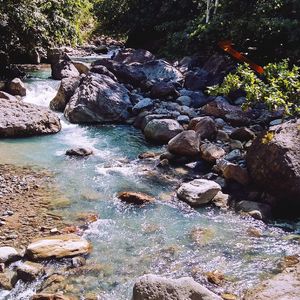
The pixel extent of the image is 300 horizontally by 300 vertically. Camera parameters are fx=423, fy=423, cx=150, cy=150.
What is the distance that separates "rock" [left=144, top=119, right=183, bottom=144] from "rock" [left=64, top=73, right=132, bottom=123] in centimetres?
171

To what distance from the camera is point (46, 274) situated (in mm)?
4801

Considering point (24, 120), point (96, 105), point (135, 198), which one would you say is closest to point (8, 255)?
point (135, 198)

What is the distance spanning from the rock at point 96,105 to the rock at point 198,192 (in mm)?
4620

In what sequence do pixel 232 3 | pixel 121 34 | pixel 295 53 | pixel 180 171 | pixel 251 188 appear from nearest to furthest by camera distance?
1. pixel 251 188
2. pixel 180 171
3. pixel 295 53
4. pixel 232 3
5. pixel 121 34

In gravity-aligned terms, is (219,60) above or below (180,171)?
above

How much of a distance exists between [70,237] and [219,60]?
31.3 ft

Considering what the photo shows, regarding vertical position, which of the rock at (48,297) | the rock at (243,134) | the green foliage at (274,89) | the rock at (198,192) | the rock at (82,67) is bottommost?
the rock at (48,297)

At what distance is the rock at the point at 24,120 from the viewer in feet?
31.4

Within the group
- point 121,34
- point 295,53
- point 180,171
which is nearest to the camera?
point 180,171

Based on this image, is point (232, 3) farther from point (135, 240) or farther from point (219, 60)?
point (135, 240)

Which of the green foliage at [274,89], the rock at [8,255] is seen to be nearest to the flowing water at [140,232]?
the rock at [8,255]

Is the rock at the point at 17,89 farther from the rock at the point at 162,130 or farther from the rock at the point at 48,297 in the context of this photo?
the rock at the point at 48,297

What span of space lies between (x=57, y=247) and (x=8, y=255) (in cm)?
57

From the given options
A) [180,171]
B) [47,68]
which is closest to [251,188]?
[180,171]
